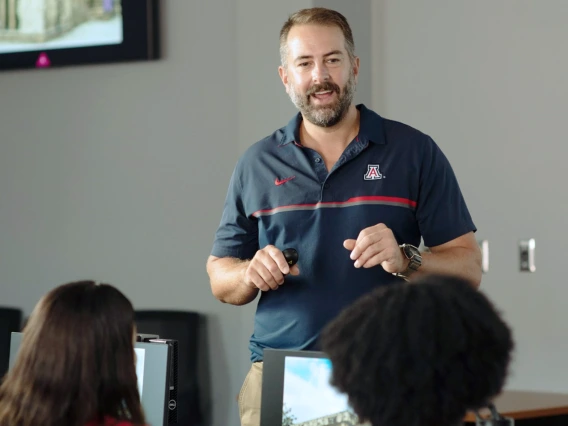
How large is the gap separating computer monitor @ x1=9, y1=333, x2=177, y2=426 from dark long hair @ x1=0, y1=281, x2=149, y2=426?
0.87 feet

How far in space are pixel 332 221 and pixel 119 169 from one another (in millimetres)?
2209

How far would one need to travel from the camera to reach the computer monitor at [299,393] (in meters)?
1.65

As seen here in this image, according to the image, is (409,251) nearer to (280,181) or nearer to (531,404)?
(280,181)

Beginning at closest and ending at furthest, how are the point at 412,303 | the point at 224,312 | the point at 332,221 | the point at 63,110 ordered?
the point at 412,303 → the point at 332,221 → the point at 224,312 → the point at 63,110

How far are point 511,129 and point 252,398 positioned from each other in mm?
2323

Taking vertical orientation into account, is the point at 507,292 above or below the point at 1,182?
below

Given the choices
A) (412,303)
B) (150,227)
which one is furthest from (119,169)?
(412,303)

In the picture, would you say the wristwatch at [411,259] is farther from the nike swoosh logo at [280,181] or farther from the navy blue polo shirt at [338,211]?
the nike swoosh logo at [280,181]

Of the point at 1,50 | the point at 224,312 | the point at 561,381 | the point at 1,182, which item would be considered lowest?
the point at 561,381

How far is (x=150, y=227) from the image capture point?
13.1 ft

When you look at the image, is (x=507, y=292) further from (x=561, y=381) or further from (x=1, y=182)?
(x=1, y=182)

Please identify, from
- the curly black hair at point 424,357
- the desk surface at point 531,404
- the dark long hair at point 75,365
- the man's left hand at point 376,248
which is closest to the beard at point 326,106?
the man's left hand at point 376,248

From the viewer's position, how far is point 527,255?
391 centimetres

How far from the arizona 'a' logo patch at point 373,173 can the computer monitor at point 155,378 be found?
611mm
